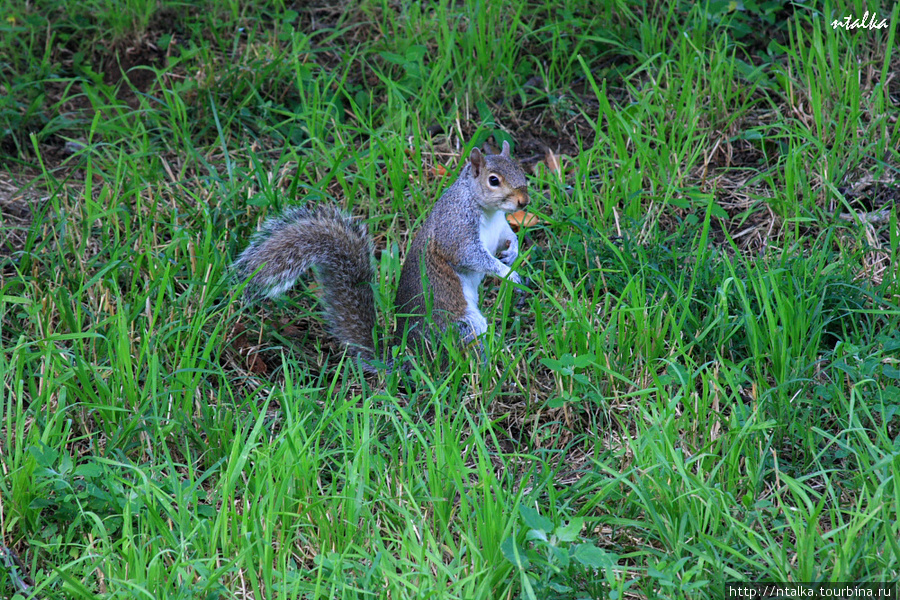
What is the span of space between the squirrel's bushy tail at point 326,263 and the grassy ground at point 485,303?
0.15 meters

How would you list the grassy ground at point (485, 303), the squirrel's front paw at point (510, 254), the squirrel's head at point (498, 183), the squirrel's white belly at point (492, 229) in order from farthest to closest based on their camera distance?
the squirrel's front paw at point (510, 254) < the squirrel's white belly at point (492, 229) < the squirrel's head at point (498, 183) < the grassy ground at point (485, 303)

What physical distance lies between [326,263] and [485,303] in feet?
2.37

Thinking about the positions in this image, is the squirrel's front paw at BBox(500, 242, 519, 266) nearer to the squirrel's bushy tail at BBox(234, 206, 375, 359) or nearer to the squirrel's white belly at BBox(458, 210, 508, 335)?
the squirrel's white belly at BBox(458, 210, 508, 335)

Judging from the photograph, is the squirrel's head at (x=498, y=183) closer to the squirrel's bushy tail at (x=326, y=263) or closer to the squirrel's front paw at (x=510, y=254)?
the squirrel's front paw at (x=510, y=254)

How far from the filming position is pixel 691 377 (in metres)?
2.48

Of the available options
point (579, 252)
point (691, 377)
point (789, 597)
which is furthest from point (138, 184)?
point (789, 597)

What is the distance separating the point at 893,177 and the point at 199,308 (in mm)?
2789

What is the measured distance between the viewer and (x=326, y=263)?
9.61 ft

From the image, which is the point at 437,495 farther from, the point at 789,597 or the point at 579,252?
the point at 579,252

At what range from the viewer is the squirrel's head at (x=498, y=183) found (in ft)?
9.96

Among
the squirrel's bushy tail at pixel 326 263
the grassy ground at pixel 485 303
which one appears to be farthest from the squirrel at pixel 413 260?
the grassy ground at pixel 485 303

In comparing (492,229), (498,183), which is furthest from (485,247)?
(498,183)

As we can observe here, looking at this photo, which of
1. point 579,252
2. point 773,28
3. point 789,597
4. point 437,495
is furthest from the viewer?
point 773,28

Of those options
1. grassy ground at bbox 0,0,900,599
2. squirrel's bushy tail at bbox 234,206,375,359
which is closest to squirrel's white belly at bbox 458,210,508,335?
grassy ground at bbox 0,0,900,599
